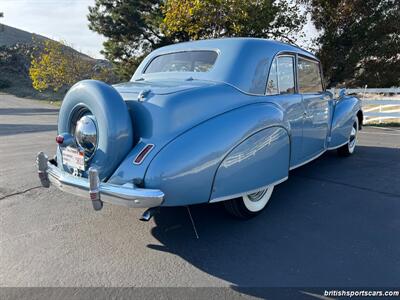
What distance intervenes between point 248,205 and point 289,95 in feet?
4.50

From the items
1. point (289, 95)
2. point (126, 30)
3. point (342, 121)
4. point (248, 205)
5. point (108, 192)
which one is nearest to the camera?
point (108, 192)

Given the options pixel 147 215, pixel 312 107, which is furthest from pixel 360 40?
pixel 147 215

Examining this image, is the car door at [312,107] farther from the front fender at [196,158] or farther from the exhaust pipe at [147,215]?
the exhaust pipe at [147,215]

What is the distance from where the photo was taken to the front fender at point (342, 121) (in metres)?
4.95

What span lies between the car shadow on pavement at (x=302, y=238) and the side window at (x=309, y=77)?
1.27m

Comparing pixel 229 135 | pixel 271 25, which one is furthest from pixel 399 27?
pixel 229 135

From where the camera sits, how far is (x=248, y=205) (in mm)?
3242

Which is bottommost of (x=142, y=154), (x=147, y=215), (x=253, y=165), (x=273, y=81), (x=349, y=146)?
(x=349, y=146)

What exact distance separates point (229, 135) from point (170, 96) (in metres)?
0.58

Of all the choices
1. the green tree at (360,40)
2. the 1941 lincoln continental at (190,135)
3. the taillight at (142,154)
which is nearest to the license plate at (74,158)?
the 1941 lincoln continental at (190,135)

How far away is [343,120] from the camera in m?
5.16

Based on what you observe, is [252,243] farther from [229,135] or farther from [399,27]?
[399,27]

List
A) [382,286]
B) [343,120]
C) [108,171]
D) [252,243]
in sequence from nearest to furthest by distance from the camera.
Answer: [382,286] < [108,171] < [252,243] < [343,120]

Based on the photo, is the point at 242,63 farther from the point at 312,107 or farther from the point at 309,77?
the point at 309,77
